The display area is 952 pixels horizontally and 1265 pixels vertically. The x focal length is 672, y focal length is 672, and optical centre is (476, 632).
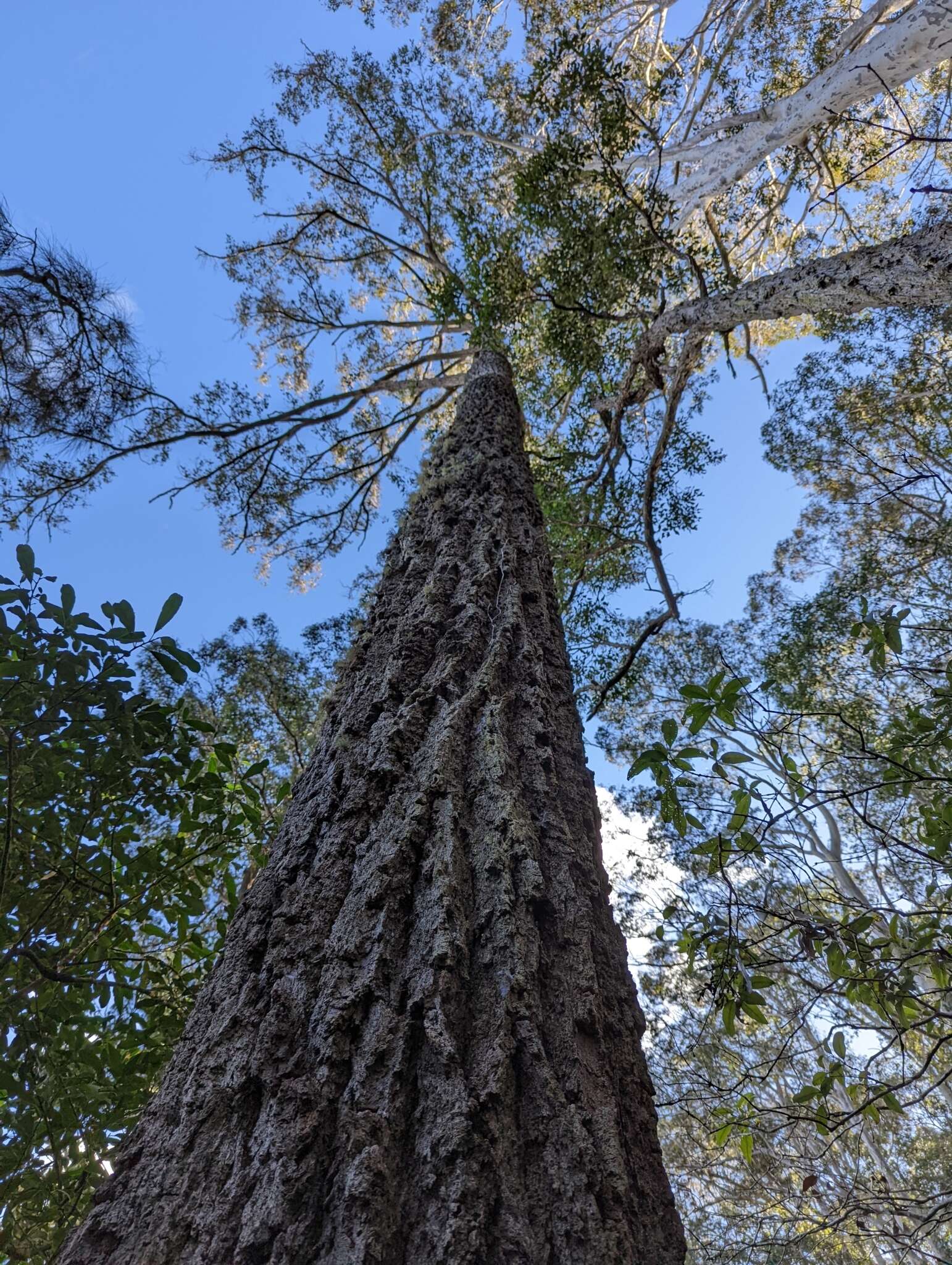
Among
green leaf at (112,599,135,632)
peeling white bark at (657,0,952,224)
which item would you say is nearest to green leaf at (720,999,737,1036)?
green leaf at (112,599,135,632)

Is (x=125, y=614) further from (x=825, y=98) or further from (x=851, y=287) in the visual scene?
(x=825, y=98)

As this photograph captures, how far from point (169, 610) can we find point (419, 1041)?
155 cm

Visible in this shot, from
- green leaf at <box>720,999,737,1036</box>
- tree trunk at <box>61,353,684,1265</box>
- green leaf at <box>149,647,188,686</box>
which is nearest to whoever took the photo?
tree trunk at <box>61,353,684,1265</box>

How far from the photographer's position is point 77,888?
226 cm

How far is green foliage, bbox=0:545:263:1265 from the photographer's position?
1886mm

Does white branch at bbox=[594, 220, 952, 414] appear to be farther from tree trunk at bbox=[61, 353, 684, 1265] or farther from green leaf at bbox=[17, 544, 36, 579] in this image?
green leaf at bbox=[17, 544, 36, 579]

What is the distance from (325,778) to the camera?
1559mm

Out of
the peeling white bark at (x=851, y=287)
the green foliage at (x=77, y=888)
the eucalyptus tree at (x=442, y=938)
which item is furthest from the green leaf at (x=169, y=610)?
the peeling white bark at (x=851, y=287)

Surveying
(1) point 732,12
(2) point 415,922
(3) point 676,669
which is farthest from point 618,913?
(1) point 732,12

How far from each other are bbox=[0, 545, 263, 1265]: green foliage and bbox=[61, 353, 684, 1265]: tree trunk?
3.03 feet

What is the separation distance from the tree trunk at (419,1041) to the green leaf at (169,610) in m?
0.77

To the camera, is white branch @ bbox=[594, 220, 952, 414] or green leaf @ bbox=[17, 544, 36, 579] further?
white branch @ bbox=[594, 220, 952, 414]

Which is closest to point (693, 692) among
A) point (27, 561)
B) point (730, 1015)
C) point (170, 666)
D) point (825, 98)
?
point (730, 1015)

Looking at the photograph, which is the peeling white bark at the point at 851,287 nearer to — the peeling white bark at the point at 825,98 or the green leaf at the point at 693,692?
the green leaf at the point at 693,692
